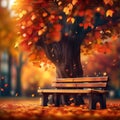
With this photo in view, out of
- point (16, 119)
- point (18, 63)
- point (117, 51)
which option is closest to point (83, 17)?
point (16, 119)

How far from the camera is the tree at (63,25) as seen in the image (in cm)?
1337

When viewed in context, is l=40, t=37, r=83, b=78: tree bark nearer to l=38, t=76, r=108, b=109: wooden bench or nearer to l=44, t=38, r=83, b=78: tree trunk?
l=44, t=38, r=83, b=78: tree trunk

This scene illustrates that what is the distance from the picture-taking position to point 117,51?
4009 centimetres

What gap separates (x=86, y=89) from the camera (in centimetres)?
1155

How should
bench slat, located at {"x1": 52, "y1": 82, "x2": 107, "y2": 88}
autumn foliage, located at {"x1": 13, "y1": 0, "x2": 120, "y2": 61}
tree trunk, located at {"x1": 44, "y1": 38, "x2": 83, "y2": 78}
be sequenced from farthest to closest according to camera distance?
tree trunk, located at {"x1": 44, "y1": 38, "x2": 83, "y2": 78}
autumn foliage, located at {"x1": 13, "y1": 0, "x2": 120, "y2": 61}
bench slat, located at {"x1": 52, "y1": 82, "x2": 107, "y2": 88}

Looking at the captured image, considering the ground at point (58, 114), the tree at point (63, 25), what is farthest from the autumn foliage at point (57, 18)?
the ground at point (58, 114)

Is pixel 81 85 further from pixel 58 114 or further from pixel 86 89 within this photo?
pixel 58 114

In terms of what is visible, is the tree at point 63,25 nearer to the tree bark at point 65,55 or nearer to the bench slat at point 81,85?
the tree bark at point 65,55

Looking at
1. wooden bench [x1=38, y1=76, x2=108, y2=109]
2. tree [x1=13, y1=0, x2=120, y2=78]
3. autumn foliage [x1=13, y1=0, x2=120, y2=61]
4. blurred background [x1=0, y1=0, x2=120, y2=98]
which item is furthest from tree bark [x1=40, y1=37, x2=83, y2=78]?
blurred background [x1=0, y1=0, x2=120, y2=98]

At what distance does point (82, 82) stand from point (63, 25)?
2636 millimetres

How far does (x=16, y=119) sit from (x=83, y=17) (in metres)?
7.37

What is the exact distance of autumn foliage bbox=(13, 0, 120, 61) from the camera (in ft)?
43.6

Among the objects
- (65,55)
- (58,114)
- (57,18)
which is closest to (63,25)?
(57,18)

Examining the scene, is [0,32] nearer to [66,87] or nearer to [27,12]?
[27,12]
